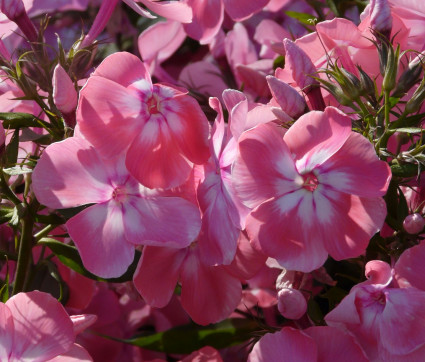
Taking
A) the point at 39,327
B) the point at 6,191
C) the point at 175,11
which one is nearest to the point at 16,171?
the point at 6,191

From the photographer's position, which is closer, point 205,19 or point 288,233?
point 288,233

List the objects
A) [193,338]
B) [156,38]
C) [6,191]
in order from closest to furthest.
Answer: [6,191] → [193,338] → [156,38]

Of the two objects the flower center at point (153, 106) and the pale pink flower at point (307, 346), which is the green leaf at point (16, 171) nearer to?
the flower center at point (153, 106)

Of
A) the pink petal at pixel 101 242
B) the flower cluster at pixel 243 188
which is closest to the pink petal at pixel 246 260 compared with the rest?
the flower cluster at pixel 243 188

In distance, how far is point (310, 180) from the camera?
74 centimetres

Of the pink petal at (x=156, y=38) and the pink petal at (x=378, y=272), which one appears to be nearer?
→ the pink petal at (x=378, y=272)

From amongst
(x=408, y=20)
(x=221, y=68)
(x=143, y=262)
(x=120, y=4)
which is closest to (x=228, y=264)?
(x=143, y=262)

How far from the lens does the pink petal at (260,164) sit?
0.68 meters

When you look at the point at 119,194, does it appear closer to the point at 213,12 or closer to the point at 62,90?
the point at 62,90

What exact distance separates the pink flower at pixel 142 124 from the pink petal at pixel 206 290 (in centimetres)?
12

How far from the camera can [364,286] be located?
0.70m

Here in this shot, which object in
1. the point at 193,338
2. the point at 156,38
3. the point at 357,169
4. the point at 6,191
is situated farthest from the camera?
the point at 156,38

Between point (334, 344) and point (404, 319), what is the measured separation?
0.25 feet

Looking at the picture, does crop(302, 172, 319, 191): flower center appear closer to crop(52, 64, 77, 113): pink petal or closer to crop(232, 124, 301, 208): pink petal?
crop(232, 124, 301, 208): pink petal
